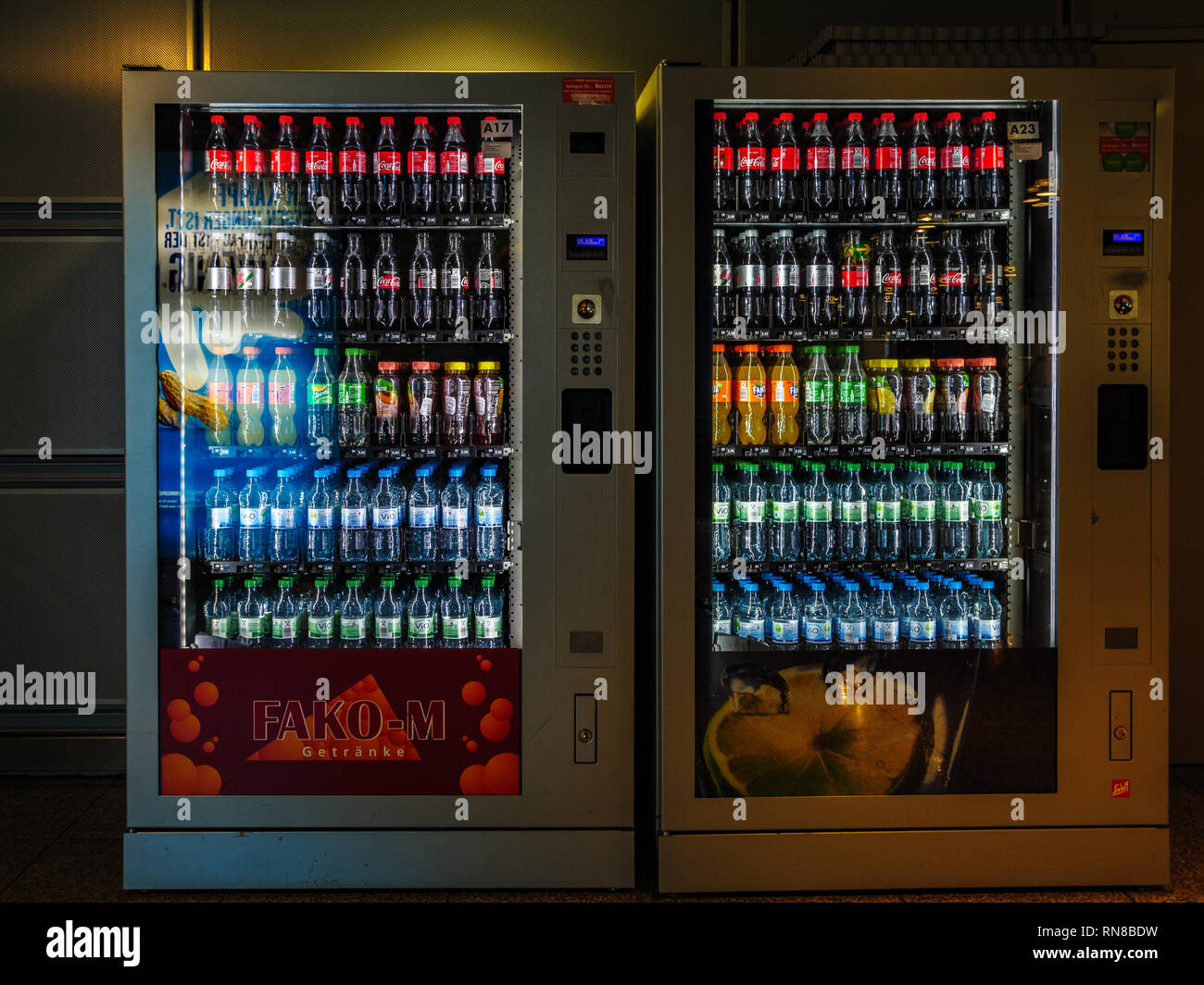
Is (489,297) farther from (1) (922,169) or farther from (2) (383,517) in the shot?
(1) (922,169)

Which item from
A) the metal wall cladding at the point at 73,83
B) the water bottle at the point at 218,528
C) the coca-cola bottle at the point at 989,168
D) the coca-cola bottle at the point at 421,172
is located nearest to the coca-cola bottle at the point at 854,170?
the coca-cola bottle at the point at 989,168

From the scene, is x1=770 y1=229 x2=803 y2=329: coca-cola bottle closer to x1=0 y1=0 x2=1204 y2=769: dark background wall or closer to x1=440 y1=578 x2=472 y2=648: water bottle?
x1=0 y1=0 x2=1204 y2=769: dark background wall

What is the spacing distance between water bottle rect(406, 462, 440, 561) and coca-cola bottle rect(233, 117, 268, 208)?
98cm

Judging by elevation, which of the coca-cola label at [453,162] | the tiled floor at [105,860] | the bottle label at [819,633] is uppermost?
the coca-cola label at [453,162]

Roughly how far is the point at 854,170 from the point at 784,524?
3.73 feet

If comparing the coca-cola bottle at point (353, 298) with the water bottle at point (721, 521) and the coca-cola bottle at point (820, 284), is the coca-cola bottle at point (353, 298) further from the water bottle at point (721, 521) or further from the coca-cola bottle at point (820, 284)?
the coca-cola bottle at point (820, 284)

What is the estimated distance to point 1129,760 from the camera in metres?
3.13

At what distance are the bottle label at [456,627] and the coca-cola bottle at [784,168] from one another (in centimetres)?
164

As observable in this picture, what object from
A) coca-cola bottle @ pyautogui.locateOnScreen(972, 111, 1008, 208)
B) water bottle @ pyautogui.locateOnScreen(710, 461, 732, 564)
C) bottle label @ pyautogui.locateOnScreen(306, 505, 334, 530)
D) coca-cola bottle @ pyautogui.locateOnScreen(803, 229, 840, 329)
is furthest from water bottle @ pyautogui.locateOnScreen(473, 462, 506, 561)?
coca-cola bottle @ pyautogui.locateOnScreen(972, 111, 1008, 208)

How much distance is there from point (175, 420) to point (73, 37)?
2025mm

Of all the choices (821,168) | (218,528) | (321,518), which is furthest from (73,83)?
(821,168)

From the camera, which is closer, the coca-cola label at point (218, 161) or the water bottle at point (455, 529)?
the coca-cola label at point (218, 161)

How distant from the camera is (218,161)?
124 inches

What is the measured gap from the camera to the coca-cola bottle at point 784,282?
3.32 m
